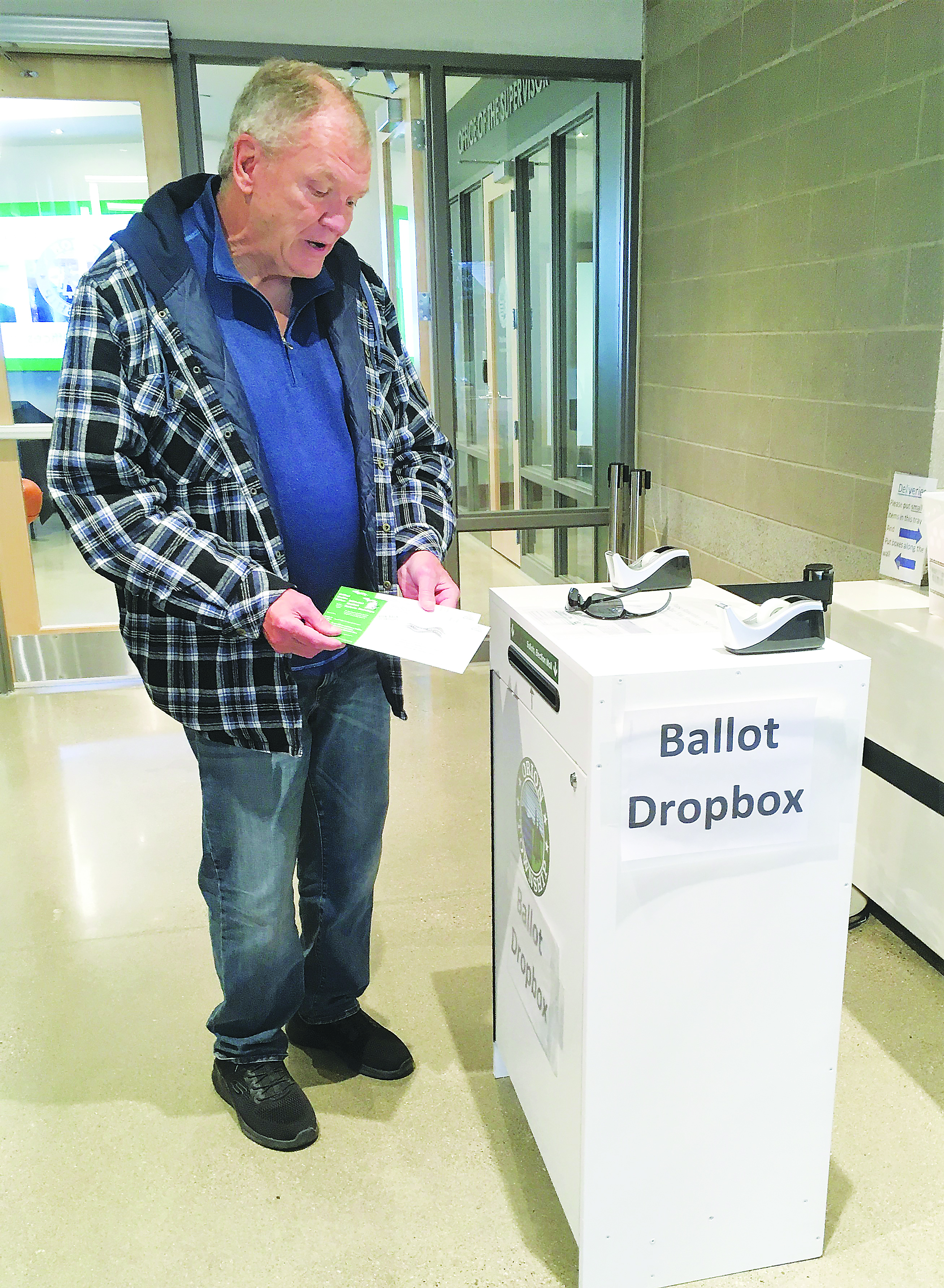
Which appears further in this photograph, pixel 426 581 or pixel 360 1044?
pixel 360 1044

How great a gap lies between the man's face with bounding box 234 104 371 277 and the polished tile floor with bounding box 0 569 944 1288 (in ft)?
4.86

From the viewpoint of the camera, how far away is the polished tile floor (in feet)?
5.12

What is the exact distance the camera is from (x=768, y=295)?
332 centimetres

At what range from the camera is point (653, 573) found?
5.04ft

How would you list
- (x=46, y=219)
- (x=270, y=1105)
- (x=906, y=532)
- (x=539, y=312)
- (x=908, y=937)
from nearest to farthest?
(x=270, y=1105)
(x=908, y=937)
(x=906, y=532)
(x=46, y=219)
(x=539, y=312)

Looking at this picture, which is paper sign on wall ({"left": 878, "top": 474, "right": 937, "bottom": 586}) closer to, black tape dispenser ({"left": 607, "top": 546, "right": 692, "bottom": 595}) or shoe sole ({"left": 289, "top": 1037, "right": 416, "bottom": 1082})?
black tape dispenser ({"left": 607, "top": 546, "right": 692, "bottom": 595})

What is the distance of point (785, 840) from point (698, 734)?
206 mm

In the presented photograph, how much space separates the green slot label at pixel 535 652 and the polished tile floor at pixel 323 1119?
0.90 meters

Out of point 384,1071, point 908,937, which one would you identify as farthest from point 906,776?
point 384,1071

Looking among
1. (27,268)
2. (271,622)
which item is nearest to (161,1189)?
(271,622)

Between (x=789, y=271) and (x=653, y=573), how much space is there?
2093 millimetres

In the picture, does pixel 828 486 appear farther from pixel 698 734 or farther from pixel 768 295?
pixel 698 734

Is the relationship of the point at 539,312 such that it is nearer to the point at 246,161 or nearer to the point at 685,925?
the point at 246,161

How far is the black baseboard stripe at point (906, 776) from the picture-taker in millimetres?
2105
